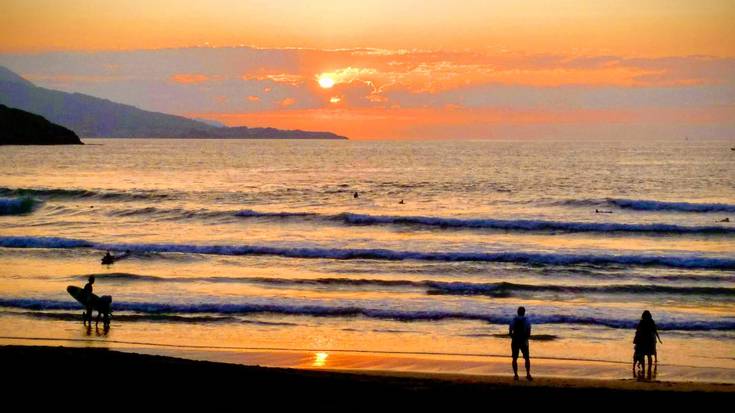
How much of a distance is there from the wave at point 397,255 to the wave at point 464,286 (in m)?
5.06

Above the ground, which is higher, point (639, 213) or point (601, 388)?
point (639, 213)

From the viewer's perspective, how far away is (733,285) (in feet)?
93.4

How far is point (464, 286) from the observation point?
27.8 meters

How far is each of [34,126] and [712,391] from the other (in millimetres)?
190972

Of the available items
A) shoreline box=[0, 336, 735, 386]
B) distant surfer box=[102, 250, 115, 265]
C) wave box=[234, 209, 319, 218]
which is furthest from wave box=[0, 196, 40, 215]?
shoreline box=[0, 336, 735, 386]

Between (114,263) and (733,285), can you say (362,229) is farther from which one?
(733,285)

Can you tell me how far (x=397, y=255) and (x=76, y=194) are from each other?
34564 millimetres

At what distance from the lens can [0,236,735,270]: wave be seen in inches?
1305

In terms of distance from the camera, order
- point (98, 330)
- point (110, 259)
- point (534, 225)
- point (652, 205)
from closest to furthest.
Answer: point (98, 330) < point (110, 259) < point (534, 225) < point (652, 205)

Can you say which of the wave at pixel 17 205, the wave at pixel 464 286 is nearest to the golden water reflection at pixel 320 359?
the wave at pixel 464 286

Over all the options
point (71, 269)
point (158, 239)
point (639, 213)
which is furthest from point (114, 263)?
point (639, 213)

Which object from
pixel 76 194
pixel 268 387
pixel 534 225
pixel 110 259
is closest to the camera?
pixel 268 387

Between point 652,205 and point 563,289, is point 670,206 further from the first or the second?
point 563,289

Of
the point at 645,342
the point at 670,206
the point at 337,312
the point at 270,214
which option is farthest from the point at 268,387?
the point at 670,206
